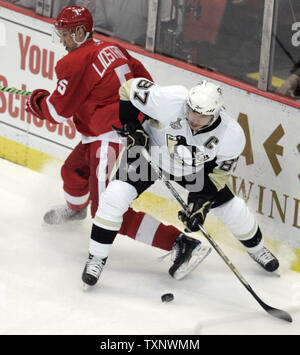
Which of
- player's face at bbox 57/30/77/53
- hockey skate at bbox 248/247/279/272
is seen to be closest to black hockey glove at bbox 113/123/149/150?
player's face at bbox 57/30/77/53

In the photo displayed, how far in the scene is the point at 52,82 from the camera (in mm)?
5195

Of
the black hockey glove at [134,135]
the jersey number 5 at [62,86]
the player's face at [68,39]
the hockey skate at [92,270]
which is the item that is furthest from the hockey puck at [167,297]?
the player's face at [68,39]

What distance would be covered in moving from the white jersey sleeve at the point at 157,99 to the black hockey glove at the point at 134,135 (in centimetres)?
8

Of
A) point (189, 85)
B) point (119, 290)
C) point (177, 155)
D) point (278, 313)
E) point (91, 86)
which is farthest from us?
point (189, 85)

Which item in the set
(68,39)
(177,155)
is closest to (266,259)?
(177,155)

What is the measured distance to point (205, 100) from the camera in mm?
3738

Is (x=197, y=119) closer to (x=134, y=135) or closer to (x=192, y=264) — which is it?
(x=134, y=135)

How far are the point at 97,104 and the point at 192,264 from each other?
0.85m

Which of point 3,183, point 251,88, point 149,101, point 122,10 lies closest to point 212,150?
point 149,101

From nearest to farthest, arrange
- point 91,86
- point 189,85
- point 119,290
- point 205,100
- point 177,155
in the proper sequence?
1. point 205,100
2. point 177,155
3. point 119,290
4. point 91,86
5. point 189,85

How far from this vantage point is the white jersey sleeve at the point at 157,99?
394cm

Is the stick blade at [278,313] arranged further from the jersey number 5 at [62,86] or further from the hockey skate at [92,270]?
the jersey number 5 at [62,86]

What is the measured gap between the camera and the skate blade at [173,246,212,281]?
421 centimetres

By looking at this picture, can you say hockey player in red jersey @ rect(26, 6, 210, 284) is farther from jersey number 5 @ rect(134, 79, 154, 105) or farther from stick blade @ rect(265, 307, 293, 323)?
stick blade @ rect(265, 307, 293, 323)
